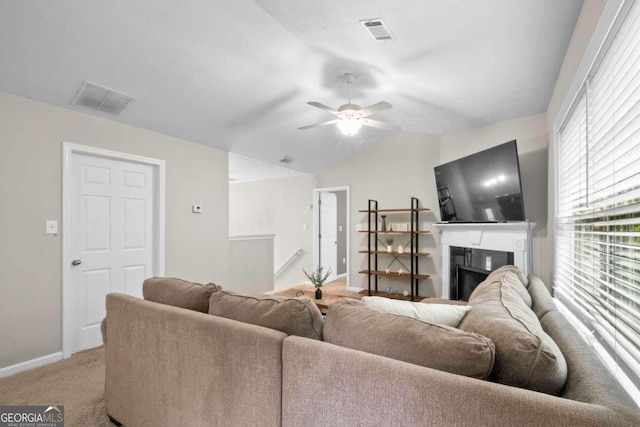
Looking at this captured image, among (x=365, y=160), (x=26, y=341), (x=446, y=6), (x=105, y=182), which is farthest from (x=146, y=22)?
(x=365, y=160)

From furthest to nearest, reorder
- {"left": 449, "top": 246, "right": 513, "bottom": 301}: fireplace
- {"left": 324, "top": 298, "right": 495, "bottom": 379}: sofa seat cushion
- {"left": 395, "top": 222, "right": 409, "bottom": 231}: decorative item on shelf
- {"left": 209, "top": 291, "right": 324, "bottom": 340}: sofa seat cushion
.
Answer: {"left": 395, "top": 222, "right": 409, "bottom": 231}: decorative item on shelf, {"left": 449, "top": 246, "right": 513, "bottom": 301}: fireplace, {"left": 209, "top": 291, "right": 324, "bottom": 340}: sofa seat cushion, {"left": 324, "top": 298, "right": 495, "bottom": 379}: sofa seat cushion

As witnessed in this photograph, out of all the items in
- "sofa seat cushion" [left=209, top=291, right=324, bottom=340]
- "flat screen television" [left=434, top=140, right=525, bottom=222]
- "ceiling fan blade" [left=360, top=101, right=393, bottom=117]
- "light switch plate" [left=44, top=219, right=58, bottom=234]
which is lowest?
"sofa seat cushion" [left=209, top=291, right=324, bottom=340]

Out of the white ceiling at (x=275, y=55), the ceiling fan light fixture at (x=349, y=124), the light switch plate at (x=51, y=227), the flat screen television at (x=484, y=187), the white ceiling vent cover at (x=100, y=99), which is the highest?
the white ceiling at (x=275, y=55)

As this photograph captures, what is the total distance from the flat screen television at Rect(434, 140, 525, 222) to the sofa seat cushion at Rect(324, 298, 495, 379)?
2.68 meters

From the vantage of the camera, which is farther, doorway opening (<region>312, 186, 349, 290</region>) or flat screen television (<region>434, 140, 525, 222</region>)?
doorway opening (<region>312, 186, 349, 290</region>)

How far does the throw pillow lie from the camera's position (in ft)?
4.34

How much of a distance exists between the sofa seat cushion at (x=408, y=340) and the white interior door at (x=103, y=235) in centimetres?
290

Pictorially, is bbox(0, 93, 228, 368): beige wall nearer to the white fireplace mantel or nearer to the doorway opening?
the doorway opening

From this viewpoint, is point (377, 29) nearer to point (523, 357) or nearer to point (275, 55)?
point (275, 55)

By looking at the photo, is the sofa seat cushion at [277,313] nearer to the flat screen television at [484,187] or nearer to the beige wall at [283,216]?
the flat screen television at [484,187]

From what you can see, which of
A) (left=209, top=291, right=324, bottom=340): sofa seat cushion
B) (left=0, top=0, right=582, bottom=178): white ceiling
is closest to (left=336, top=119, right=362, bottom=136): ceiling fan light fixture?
(left=0, top=0, right=582, bottom=178): white ceiling

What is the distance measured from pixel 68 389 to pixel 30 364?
62 cm

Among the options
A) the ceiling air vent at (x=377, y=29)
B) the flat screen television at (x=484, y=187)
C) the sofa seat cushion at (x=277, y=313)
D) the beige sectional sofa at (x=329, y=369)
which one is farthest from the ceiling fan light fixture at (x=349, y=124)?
the sofa seat cushion at (x=277, y=313)

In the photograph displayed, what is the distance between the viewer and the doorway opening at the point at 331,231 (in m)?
6.29
